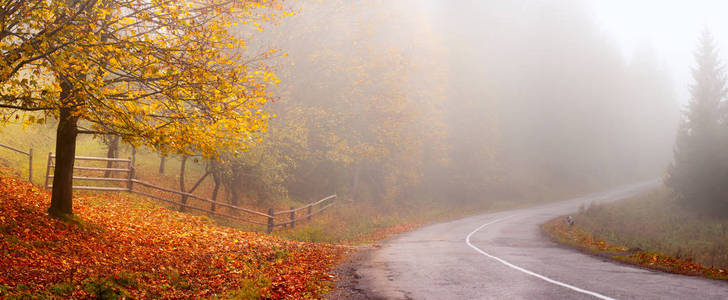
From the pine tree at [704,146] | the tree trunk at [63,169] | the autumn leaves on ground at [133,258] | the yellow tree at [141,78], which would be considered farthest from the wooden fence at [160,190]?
the pine tree at [704,146]

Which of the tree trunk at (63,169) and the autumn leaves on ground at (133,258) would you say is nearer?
the autumn leaves on ground at (133,258)

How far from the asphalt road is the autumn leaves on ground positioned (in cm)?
144

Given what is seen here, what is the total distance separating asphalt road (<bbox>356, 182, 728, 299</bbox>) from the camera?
7.75 m

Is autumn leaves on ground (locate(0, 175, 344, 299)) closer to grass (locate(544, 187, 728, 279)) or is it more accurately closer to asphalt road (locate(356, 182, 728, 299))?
asphalt road (locate(356, 182, 728, 299))

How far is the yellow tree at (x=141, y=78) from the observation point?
26.6ft

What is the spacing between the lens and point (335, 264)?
11945mm

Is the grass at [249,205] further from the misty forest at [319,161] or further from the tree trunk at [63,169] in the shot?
the tree trunk at [63,169]

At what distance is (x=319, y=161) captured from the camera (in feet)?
95.5

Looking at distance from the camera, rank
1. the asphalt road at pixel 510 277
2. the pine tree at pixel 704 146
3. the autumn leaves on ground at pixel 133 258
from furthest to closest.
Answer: the pine tree at pixel 704 146, the asphalt road at pixel 510 277, the autumn leaves on ground at pixel 133 258

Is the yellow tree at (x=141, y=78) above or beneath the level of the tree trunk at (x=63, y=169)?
above

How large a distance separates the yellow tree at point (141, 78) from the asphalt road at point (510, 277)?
4785 millimetres

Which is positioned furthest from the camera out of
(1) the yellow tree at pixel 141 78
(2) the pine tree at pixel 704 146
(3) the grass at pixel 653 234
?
(2) the pine tree at pixel 704 146

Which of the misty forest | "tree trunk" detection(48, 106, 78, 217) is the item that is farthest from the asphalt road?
"tree trunk" detection(48, 106, 78, 217)

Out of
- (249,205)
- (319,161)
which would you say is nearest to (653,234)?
(319,161)
